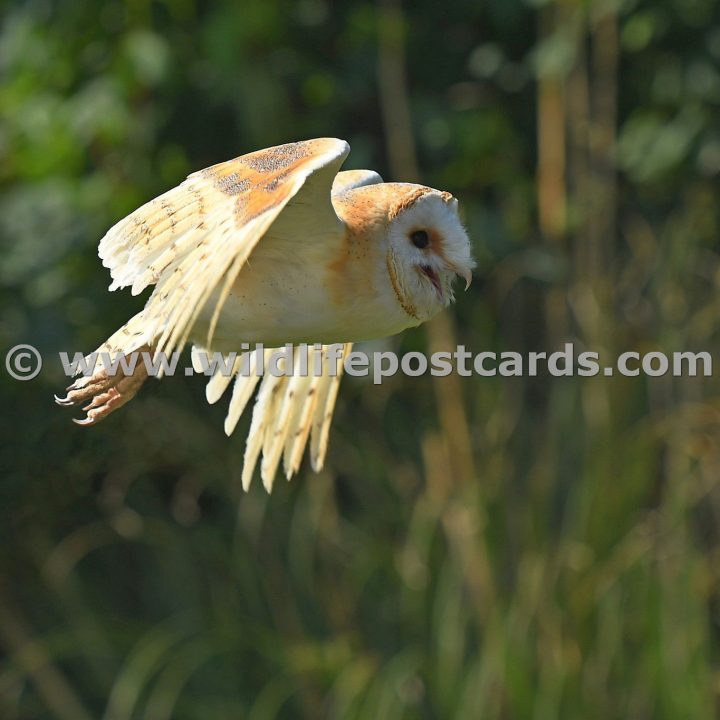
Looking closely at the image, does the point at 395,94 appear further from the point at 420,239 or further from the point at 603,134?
the point at 420,239

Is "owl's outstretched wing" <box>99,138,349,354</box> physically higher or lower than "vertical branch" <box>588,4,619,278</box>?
higher

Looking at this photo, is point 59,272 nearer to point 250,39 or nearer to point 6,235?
point 6,235

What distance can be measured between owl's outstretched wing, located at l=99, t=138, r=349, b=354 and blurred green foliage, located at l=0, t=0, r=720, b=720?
1576 millimetres

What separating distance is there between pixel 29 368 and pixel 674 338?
1687 mm

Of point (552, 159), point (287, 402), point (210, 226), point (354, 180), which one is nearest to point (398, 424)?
point (552, 159)

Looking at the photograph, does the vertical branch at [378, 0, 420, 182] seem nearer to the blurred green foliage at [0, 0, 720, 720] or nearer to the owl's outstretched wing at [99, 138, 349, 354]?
the blurred green foliage at [0, 0, 720, 720]

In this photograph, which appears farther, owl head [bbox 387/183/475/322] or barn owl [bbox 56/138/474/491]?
owl head [bbox 387/183/475/322]

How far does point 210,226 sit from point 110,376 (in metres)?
0.39

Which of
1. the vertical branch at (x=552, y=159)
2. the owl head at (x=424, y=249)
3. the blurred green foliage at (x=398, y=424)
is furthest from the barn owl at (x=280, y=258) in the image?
the vertical branch at (x=552, y=159)

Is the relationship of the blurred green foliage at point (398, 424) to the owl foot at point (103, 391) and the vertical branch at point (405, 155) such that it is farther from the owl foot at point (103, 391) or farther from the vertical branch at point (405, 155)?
the owl foot at point (103, 391)

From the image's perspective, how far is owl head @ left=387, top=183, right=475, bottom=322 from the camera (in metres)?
2.12

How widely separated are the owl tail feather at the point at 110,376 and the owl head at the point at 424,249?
41 centimetres

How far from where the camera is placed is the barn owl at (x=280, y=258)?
1.87m

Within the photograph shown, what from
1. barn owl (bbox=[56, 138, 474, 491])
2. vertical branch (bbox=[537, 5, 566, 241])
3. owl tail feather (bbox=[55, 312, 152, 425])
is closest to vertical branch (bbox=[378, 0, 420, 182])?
vertical branch (bbox=[537, 5, 566, 241])
